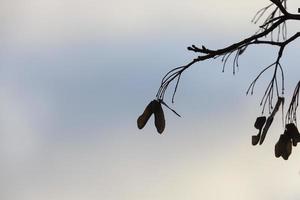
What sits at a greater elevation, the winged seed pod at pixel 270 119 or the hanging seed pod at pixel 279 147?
the winged seed pod at pixel 270 119

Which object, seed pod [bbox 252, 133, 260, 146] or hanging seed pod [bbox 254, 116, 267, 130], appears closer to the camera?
seed pod [bbox 252, 133, 260, 146]

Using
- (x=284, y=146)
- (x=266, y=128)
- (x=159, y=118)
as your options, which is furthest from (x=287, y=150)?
(x=159, y=118)

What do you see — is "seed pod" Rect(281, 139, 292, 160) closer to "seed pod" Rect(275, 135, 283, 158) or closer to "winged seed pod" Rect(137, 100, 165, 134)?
"seed pod" Rect(275, 135, 283, 158)

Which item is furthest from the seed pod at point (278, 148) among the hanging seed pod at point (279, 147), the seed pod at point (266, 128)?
the seed pod at point (266, 128)

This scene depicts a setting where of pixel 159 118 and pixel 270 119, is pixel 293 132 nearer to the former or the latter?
pixel 270 119

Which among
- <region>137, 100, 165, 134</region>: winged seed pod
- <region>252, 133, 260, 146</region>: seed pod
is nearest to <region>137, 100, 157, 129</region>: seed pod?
<region>137, 100, 165, 134</region>: winged seed pod

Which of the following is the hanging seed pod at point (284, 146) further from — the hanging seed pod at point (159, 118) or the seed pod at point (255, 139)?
the hanging seed pod at point (159, 118)

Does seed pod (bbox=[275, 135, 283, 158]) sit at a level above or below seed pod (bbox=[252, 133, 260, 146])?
below

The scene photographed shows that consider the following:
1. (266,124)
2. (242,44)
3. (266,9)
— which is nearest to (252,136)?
→ (266,124)
